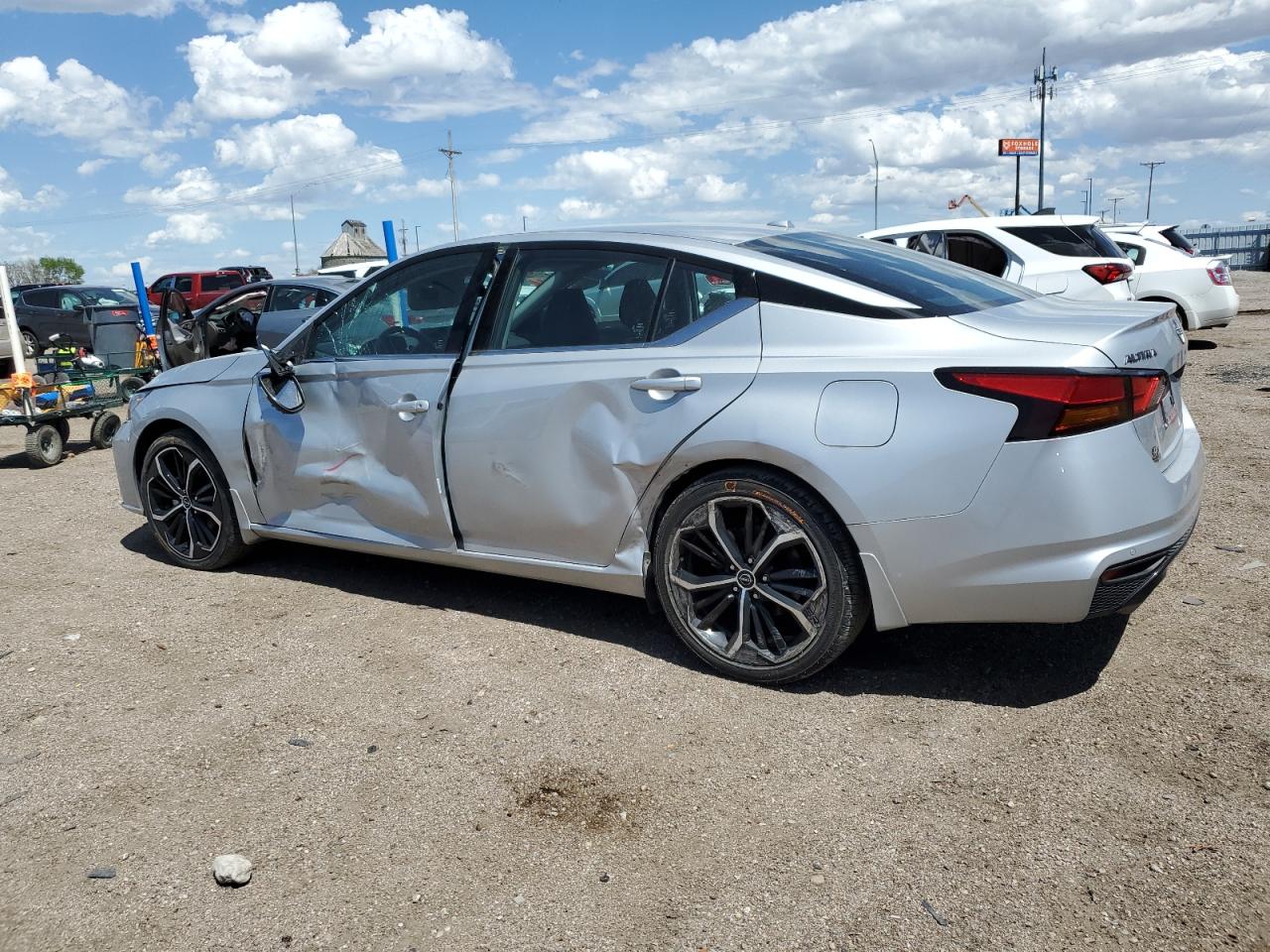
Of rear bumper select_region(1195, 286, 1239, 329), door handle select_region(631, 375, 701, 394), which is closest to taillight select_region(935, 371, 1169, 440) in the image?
door handle select_region(631, 375, 701, 394)

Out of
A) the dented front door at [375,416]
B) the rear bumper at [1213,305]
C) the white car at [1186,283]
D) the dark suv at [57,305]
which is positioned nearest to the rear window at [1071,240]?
the white car at [1186,283]

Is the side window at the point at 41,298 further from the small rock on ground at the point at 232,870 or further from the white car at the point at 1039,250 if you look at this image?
the small rock on ground at the point at 232,870

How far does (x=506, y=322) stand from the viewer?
4.16 m

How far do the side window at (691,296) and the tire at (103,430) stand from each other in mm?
8526

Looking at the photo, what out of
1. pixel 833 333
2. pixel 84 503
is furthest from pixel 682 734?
pixel 84 503

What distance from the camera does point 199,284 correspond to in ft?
95.9

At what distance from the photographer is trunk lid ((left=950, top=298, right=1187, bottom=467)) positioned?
315cm

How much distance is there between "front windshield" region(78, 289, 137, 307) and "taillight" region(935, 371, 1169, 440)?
76.8 ft

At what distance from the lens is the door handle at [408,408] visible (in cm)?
423

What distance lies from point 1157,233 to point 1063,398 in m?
12.7

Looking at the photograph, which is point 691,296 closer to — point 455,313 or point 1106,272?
point 455,313

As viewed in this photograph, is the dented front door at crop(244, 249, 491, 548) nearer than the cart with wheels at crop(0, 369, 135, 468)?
Yes

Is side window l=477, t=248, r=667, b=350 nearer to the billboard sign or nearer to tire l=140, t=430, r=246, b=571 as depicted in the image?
tire l=140, t=430, r=246, b=571

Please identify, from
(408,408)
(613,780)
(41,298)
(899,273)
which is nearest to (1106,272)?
(899,273)
